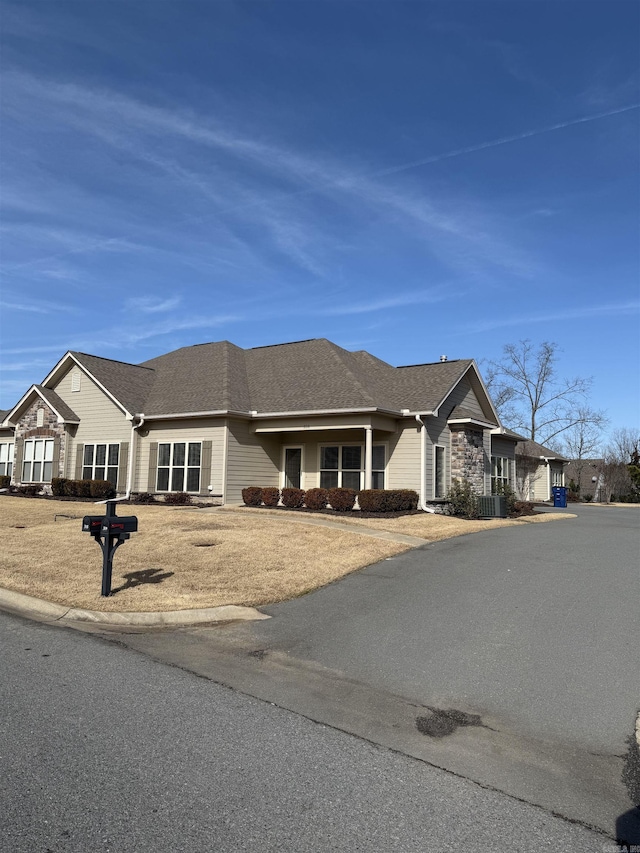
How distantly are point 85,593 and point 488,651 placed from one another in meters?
5.85

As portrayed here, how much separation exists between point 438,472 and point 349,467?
3.28 metres

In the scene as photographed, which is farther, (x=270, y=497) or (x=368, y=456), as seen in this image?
(x=270, y=497)

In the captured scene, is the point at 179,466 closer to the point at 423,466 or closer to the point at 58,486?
the point at 58,486

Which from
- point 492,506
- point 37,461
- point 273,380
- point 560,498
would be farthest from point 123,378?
point 560,498

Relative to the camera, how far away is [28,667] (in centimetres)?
604

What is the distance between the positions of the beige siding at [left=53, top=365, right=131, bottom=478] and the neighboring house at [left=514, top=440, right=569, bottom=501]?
27000 millimetres

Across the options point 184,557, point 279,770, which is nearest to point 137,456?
point 184,557

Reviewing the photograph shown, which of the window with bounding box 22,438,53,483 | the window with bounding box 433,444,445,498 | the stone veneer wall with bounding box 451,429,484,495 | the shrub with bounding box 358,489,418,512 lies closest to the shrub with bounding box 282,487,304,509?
the shrub with bounding box 358,489,418,512

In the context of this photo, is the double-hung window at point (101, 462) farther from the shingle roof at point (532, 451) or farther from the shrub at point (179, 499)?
the shingle roof at point (532, 451)

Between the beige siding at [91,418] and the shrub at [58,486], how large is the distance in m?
0.66

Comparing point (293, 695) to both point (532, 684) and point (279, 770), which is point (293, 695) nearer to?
point (279, 770)

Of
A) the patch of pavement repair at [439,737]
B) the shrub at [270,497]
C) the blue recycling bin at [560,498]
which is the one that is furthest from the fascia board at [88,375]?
the blue recycling bin at [560,498]

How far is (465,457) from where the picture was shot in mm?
23297

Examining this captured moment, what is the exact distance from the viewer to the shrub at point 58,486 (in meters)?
25.0
